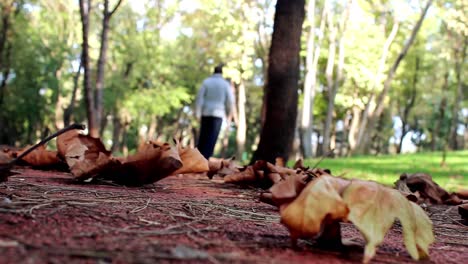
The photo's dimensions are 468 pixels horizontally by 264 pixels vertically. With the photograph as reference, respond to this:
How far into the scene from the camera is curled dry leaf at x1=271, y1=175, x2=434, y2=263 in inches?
60.1

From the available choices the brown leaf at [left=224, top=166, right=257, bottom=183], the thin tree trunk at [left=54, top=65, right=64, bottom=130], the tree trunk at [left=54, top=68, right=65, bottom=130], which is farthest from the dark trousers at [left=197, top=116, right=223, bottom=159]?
the thin tree trunk at [left=54, top=65, right=64, bottom=130]

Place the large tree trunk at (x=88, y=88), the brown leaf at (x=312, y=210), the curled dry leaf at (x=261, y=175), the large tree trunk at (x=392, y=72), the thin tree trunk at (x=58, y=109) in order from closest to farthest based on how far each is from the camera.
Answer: the brown leaf at (x=312, y=210) < the curled dry leaf at (x=261, y=175) < the large tree trunk at (x=88, y=88) < the large tree trunk at (x=392, y=72) < the thin tree trunk at (x=58, y=109)

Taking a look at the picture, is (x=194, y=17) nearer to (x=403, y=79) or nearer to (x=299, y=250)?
(x=403, y=79)

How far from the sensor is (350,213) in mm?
1561

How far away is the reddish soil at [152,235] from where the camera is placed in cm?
130

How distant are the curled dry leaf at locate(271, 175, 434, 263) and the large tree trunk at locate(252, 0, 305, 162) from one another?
5.26m

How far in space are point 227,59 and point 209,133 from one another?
706 inches

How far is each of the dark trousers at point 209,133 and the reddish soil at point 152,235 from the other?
668 cm

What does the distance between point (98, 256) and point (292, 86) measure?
6.05m

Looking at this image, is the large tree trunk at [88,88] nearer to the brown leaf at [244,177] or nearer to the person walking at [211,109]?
the person walking at [211,109]

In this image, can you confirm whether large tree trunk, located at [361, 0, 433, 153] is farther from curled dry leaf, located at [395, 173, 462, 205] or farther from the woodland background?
curled dry leaf, located at [395, 173, 462, 205]

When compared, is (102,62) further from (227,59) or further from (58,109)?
(58,109)

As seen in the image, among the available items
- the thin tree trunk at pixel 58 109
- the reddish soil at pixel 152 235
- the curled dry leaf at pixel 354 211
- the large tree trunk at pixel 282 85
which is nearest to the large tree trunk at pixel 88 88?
the large tree trunk at pixel 282 85

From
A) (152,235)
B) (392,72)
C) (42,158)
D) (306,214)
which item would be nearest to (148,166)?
(152,235)
